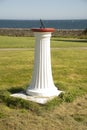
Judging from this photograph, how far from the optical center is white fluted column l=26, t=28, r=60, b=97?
973cm

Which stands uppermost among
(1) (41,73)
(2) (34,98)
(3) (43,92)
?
(1) (41,73)

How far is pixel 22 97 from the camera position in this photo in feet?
32.0

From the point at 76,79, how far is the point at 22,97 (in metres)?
4.16

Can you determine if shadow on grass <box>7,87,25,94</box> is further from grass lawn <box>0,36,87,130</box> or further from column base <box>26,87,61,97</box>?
column base <box>26,87,61,97</box>

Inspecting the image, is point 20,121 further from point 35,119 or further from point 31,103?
point 31,103

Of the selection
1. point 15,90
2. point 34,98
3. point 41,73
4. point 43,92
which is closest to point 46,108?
point 34,98

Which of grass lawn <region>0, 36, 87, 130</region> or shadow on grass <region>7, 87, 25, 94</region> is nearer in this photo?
grass lawn <region>0, 36, 87, 130</region>

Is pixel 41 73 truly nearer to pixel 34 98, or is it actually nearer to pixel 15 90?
pixel 34 98

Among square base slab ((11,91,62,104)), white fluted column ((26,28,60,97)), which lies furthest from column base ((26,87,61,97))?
square base slab ((11,91,62,104))

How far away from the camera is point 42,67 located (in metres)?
9.84

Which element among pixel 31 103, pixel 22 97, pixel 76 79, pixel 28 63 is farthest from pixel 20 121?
pixel 28 63

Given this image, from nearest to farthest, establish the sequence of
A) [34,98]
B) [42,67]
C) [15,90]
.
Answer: [34,98]
[42,67]
[15,90]

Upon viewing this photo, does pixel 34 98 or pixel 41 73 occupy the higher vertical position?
pixel 41 73

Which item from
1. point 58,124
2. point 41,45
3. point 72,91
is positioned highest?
point 41,45
